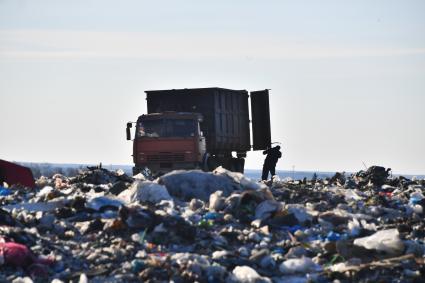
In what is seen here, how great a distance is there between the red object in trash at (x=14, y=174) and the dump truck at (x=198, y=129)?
21.5 ft

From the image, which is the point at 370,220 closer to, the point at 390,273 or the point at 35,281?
the point at 390,273

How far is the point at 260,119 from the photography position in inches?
1067

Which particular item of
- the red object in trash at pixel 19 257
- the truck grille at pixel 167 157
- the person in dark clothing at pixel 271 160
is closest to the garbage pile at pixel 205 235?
the red object in trash at pixel 19 257

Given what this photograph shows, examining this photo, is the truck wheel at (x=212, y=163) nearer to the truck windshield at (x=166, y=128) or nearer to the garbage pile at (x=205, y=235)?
the truck windshield at (x=166, y=128)

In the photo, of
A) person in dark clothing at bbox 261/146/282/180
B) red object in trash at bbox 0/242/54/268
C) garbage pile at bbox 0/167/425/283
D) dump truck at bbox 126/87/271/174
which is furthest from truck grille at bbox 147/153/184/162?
red object in trash at bbox 0/242/54/268

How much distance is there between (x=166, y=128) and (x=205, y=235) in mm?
11859

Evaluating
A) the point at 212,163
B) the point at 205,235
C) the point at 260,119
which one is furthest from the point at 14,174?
the point at 260,119

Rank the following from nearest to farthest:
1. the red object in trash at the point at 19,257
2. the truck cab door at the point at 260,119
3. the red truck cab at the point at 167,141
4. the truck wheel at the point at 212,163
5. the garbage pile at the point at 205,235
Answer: the garbage pile at the point at 205,235 → the red object in trash at the point at 19,257 → the red truck cab at the point at 167,141 → the truck wheel at the point at 212,163 → the truck cab door at the point at 260,119

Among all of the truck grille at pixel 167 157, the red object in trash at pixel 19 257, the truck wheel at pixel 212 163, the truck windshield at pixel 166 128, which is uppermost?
the truck windshield at pixel 166 128

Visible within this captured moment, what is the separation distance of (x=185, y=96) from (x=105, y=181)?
9.91 m

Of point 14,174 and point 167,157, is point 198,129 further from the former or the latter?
point 14,174

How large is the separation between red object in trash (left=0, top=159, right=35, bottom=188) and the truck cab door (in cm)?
1362

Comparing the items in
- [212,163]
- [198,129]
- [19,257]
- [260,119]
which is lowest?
[19,257]

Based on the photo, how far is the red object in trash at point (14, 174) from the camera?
14109 mm
